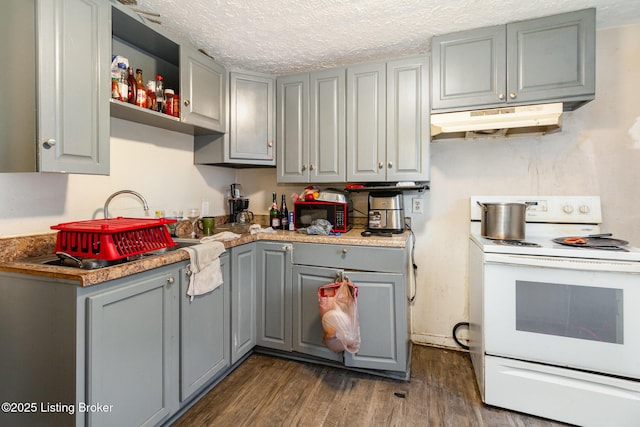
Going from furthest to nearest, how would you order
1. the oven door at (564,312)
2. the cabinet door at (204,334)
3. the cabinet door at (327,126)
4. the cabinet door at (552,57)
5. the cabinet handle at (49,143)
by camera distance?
the cabinet door at (327,126) → the cabinet door at (552,57) → the cabinet door at (204,334) → the oven door at (564,312) → the cabinet handle at (49,143)

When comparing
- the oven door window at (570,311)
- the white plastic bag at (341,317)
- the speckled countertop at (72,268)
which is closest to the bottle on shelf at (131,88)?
the speckled countertop at (72,268)

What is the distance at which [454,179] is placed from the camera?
2332 mm

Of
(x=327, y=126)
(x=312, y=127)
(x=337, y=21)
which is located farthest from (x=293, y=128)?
(x=337, y=21)

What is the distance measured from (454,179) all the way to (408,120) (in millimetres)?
604

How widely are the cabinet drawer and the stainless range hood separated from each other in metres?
0.89

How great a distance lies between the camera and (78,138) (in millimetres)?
1346

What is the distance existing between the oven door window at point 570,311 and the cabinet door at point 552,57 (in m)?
1.07

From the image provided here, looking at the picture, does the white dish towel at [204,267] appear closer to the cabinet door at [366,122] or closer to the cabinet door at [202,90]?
the cabinet door at [202,90]

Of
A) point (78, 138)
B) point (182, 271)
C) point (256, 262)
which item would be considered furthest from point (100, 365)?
point (256, 262)

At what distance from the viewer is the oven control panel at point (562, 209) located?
1.96m

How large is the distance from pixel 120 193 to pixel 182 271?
66 cm

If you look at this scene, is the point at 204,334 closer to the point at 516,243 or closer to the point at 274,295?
the point at 274,295

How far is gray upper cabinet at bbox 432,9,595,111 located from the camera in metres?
1.70

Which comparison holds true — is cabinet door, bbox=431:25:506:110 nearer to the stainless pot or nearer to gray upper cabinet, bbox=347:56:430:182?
gray upper cabinet, bbox=347:56:430:182
